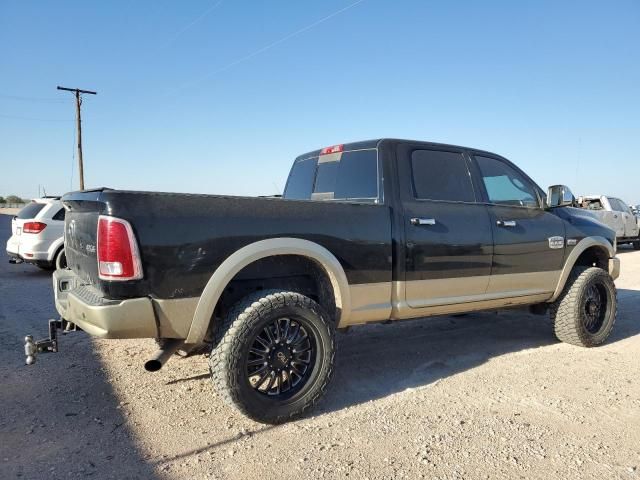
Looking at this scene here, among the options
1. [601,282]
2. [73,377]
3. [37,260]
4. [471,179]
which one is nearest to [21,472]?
[73,377]

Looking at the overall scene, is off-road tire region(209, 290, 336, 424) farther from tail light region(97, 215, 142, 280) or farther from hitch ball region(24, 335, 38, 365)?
hitch ball region(24, 335, 38, 365)

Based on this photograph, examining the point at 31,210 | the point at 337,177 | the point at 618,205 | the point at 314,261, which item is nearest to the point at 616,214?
the point at 618,205

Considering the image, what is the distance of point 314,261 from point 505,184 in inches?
94.0

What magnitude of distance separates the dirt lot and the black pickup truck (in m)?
0.36

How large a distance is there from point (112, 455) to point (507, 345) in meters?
3.89

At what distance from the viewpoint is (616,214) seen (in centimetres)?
1562

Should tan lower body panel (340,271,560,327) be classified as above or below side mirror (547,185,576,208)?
below

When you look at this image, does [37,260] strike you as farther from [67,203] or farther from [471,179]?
[471,179]

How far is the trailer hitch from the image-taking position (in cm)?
316

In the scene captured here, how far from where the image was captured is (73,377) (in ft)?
13.0

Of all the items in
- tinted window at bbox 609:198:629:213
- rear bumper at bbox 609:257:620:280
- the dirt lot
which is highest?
tinted window at bbox 609:198:629:213

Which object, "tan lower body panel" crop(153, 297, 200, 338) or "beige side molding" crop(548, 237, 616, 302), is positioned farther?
"beige side molding" crop(548, 237, 616, 302)

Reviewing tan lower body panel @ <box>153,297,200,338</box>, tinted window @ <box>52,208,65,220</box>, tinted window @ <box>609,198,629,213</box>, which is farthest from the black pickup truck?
tinted window @ <box>609,198,629,213</box>

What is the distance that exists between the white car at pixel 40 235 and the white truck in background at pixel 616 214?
1452cm
